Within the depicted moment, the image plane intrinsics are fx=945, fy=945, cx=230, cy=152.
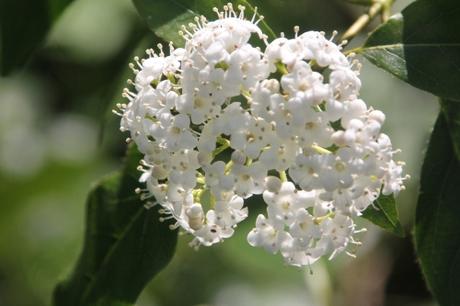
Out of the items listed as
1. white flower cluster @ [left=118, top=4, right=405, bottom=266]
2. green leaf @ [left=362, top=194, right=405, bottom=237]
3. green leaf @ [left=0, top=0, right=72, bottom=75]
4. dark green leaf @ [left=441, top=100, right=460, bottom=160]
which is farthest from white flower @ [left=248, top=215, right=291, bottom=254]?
green leaf @ [left=0, top=0, right=72, bottom=75]

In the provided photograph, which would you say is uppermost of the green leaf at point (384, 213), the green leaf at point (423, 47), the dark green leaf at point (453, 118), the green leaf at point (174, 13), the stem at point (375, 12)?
the green leaf at point (423, 47)

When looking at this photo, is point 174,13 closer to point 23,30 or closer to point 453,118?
point 453,118

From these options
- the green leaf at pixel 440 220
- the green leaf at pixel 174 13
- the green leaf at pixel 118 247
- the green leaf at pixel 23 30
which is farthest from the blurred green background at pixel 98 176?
the green leaf at pixel 174 13

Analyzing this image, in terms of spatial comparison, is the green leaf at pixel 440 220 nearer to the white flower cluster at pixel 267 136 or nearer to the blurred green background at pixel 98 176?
the white flower cluster at pixel 267 136

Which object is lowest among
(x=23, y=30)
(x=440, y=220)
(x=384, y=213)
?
(x=23, y=30)

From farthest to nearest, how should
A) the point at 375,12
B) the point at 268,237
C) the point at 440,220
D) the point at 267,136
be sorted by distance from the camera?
the point at 375,12, the point at 440,220, the point at 268,237, the point at 267,136

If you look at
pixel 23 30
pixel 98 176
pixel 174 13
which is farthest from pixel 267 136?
pixel 98 176
